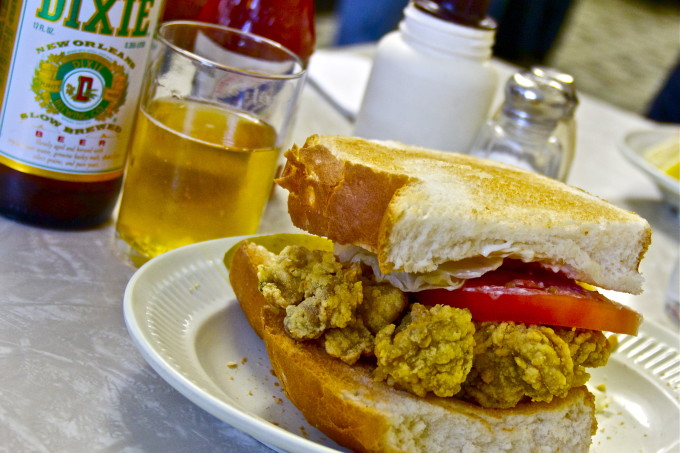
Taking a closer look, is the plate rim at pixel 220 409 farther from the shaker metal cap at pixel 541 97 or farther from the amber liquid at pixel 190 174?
the shaker metal cap at pixel 541 97

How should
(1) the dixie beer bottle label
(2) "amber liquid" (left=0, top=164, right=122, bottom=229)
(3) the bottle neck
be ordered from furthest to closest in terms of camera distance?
(3) the bottle neck < (2) "amber liquid" (left=0, top=164, right=122, bottom=229) < (1) the dixie beer bottle label

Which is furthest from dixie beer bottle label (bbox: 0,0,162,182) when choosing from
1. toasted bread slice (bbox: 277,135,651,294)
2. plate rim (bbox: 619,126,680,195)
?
plate rim (bbox: 619,126,680,195)

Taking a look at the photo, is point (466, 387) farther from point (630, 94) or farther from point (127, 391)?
point (630, 94)

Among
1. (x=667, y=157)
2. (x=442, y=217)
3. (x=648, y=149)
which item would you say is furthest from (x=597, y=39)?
(x=442, y=217)

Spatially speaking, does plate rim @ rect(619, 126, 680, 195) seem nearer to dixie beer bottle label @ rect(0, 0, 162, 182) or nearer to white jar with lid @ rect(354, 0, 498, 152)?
white jar with lid @ rect(354, 0, 498, 152)

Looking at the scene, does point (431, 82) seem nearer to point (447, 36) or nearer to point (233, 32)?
point (447, 36)

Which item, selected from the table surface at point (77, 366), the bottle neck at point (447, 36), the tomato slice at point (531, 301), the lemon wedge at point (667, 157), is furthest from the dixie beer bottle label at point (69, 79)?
the lemon wedge at point (667, 157)
